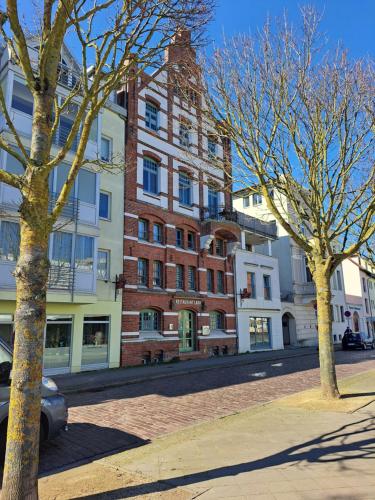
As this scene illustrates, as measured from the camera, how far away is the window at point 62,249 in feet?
54.6

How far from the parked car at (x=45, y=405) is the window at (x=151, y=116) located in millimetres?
20103

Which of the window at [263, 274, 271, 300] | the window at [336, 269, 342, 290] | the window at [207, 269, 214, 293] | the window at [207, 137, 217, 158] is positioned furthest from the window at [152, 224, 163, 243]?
the window at [336, 269, 342, 290]

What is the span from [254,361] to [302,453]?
1595cm

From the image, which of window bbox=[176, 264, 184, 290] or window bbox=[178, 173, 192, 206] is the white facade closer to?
window bbox=[176, 264, 184, 290]

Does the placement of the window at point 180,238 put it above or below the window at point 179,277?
above

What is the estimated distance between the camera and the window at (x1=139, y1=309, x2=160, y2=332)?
21.1 m

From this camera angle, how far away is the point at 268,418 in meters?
7.75

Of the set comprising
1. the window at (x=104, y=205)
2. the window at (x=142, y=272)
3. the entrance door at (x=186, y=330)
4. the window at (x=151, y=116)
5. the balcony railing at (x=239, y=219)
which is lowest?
the entrance door at (x=186, y=330)

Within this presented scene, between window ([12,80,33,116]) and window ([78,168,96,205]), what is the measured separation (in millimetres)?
3441

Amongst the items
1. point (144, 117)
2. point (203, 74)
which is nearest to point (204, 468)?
point (203, 74)

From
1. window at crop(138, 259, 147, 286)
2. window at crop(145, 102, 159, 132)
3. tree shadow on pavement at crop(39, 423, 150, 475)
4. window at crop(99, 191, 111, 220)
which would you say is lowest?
tree shadow on pavement at crop(39, 423, 150, 475)

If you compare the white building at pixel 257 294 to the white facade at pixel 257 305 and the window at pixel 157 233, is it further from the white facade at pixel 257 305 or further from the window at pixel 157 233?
the window at pixel 157 233

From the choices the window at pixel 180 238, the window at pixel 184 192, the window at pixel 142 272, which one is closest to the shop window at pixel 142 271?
the window at pixel 142 272

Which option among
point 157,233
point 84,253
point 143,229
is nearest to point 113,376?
point 84,253
